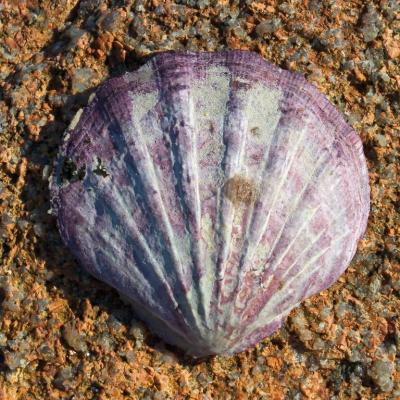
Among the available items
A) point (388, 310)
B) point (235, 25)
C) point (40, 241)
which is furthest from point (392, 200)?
point (40, 241)

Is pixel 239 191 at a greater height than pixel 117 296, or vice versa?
pixel 239 191

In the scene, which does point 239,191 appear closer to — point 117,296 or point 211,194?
point 211,194

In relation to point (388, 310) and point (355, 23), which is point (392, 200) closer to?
point (388, 310)

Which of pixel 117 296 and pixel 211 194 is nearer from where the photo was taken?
pixel 211 194

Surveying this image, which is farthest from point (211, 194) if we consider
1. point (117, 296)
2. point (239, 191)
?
point (117, 296)

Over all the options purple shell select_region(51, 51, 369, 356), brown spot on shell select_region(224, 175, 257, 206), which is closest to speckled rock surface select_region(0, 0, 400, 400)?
purple shell select_region(51, 51, 369, 356)
